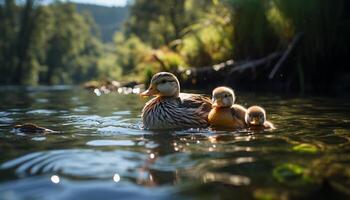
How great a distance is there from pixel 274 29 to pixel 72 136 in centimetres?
1513

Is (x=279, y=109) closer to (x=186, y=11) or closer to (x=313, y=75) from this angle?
(x=313, y=75)

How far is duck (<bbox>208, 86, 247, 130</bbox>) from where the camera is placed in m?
7.82

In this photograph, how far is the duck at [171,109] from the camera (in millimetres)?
8039

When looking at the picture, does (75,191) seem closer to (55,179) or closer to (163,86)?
(55,179)

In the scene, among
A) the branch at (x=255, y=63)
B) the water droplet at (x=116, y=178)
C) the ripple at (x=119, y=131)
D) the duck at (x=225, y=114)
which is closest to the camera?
the water droplet at (x=116, y=178)

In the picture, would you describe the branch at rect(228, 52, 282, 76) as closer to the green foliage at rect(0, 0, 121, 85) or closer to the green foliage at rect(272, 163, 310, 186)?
the green foliage at rect(272, 163, 310, 186)

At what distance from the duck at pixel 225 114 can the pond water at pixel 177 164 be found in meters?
0.52

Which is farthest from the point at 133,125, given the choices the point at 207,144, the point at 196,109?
the point at 207,144

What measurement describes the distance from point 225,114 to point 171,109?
0.93m

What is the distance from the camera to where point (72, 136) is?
706 centimetres

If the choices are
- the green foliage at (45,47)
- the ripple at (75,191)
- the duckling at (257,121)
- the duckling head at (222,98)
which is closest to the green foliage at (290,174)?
the ripple at (75,191)

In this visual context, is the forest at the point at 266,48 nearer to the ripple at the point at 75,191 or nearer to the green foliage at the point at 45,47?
the ripple at the point at 75,191

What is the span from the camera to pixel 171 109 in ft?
26.9

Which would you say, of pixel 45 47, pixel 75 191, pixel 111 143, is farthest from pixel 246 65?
pixel 45 47
